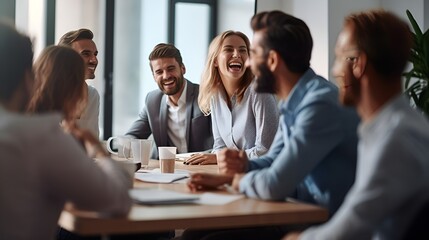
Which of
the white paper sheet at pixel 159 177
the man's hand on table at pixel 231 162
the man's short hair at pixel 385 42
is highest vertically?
the man's short hair at pixel 385 42

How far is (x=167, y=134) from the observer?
353cm

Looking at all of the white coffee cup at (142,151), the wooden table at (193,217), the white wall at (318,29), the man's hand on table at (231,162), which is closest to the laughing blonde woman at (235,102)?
the white coffee cup at (142,151)

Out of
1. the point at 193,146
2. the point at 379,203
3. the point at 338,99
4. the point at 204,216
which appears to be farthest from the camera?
the point at 193,146

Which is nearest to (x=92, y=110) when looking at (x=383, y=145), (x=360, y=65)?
(x=360, y=65)

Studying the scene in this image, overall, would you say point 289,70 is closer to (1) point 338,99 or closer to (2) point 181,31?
(1) point 338,99

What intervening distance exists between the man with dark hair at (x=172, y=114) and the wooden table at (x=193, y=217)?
1810 millimetres

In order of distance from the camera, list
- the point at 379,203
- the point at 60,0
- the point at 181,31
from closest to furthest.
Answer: the point at 379,203 < the point at 60,0 < the point at 181,31

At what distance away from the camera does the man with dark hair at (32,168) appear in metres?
1.25

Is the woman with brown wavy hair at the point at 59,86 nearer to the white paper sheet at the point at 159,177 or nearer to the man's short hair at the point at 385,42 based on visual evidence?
the white paper sheet at the point at 159,177

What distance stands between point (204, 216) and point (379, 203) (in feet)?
1.36

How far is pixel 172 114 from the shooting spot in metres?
3.58

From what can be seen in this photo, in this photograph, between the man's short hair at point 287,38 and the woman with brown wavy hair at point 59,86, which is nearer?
the woman with brown wavy hair at point 59,86

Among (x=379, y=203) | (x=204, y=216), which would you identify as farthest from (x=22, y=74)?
(x=379, y=203)

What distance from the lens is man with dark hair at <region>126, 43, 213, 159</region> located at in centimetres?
350
